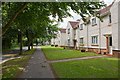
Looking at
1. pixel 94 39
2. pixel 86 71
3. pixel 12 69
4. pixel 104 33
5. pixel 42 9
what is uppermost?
pixel 42 9

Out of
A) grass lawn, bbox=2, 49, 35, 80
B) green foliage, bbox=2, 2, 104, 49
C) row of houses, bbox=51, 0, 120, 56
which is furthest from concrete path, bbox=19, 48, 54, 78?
row of houses, bbox=51, 0, 120, 56

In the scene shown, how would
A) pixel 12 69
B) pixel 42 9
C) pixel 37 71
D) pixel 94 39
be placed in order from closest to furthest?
1. pixel 37 71
2. pixel 12 69
3. pixel 42 9
4. pixel 94 39

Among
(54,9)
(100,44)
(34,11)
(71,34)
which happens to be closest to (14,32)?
(100,44)

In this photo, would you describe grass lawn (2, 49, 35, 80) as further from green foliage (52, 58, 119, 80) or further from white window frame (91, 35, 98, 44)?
white window frame (91, 35, 98, 44)

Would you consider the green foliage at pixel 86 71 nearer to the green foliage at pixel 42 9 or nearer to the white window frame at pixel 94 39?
the green foliage at pixel 42 9

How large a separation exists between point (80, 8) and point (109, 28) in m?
18.0

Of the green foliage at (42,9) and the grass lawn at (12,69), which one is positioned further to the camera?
the grass lawn at (12,69)

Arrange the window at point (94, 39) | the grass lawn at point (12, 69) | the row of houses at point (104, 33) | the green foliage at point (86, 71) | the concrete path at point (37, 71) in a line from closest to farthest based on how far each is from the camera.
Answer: the green foliage at point (86, 71)
the concrete path at point (37, 71)
the grass lawn at point (12, 69)
the row of houses at point (104, 33)
the window at point (94, 39)

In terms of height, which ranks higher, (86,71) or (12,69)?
(86,71)

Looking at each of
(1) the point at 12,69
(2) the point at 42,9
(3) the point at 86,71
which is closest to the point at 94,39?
(2) the point at 42,9

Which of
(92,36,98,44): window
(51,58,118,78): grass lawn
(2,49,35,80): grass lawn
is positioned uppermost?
(92,36,98,44): window

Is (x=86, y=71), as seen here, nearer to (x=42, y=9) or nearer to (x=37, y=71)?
(x=37, y=71)

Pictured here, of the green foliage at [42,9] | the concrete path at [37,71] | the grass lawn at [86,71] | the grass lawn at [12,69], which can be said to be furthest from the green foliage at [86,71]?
the green foliage at [42,9]

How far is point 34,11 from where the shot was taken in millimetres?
16047
